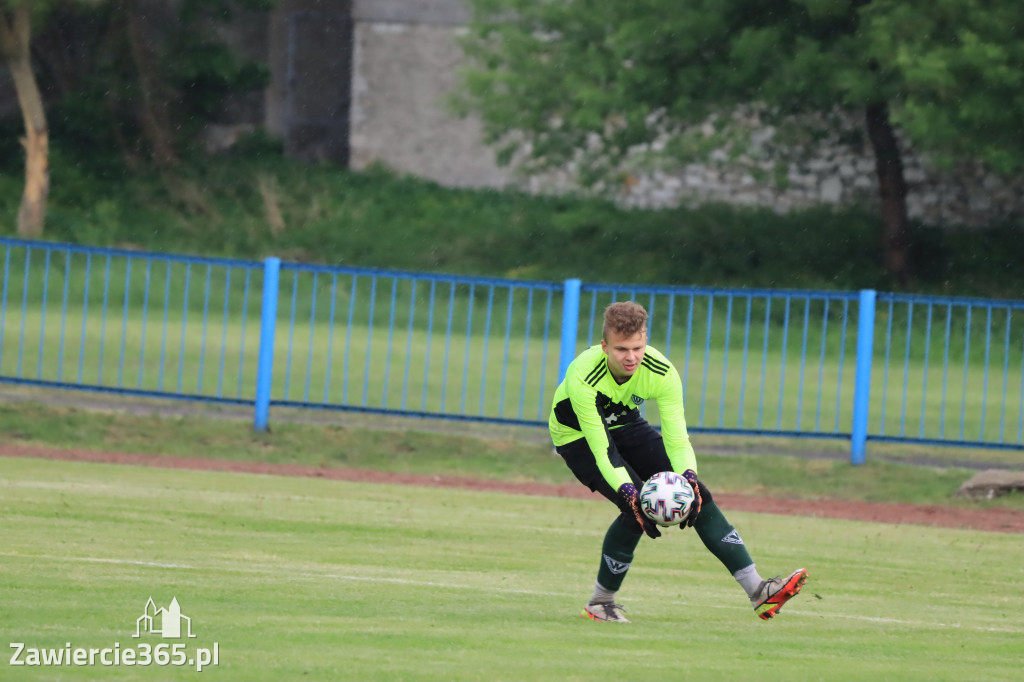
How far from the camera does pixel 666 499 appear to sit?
7016 mm

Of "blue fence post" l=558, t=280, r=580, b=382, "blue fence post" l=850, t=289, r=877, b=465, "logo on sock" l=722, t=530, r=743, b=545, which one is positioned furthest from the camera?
"blue fence post" l=558, t=280, r=580, b=382

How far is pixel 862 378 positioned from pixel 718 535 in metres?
8.75

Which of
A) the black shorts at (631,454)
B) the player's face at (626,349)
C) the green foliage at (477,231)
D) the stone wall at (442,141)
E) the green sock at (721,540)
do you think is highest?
the stone wall at (442,141)

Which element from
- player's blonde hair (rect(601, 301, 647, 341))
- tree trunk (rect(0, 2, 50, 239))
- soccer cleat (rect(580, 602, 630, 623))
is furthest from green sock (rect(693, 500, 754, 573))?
tree trunk (rect(0, 2, 50, 239))

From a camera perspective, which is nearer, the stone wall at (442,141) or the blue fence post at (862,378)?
the blue fence post at (862,378)

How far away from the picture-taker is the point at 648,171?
31250 millimetres

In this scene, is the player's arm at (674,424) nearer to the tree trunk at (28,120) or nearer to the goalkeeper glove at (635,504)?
the goalkeeper glove at (635,504)

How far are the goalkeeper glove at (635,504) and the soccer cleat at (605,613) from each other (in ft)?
1.97

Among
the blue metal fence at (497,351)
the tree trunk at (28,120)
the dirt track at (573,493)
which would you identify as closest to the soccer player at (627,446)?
the dirt track at (573,493)

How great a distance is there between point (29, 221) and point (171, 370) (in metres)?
12.4

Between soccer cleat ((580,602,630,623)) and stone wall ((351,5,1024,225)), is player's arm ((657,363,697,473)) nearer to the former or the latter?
soccer cleat ((580,602,630,623))

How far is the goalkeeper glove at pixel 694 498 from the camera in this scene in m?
7.05

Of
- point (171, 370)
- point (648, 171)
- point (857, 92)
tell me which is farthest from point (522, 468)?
point (648, 171)

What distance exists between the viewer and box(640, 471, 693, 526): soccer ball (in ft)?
23.0
